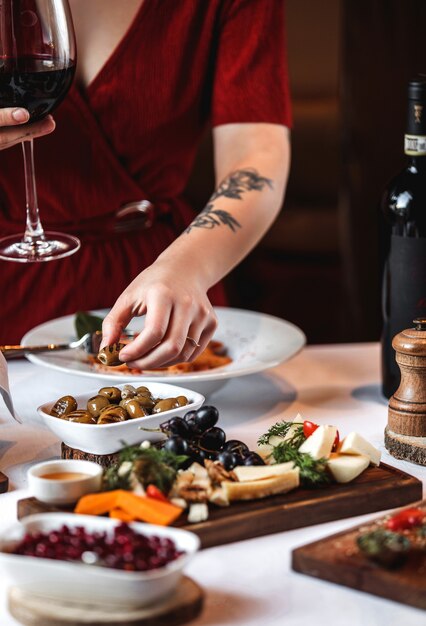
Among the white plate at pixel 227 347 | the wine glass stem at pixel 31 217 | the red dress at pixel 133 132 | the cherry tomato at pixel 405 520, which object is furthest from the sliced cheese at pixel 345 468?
the red dress at pixel 133 132

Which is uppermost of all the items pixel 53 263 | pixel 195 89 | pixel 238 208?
pixel 195 89

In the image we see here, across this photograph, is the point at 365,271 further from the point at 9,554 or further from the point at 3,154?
the point at 9,554

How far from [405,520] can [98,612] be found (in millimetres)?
304

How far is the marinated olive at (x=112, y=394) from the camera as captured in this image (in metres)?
1.15

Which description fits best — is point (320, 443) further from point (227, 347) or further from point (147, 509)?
point (227, 347)

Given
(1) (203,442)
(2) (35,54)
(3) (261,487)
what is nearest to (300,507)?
(3) (261,487)

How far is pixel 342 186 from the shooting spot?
3248 millimetres

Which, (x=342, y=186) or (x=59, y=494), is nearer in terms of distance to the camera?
(x=59, y=494)

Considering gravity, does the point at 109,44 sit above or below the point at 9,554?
above

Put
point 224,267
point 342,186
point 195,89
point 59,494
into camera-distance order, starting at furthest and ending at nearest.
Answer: point 342,186 → point 195,89 → point 224,267 → point 59,494

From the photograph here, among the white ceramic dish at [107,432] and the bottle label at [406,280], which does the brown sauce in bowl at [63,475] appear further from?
the bottle label at [406,280]

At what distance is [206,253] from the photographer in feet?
4.22

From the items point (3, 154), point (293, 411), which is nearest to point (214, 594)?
point (293, 411)

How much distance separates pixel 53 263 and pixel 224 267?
44 centimetres
